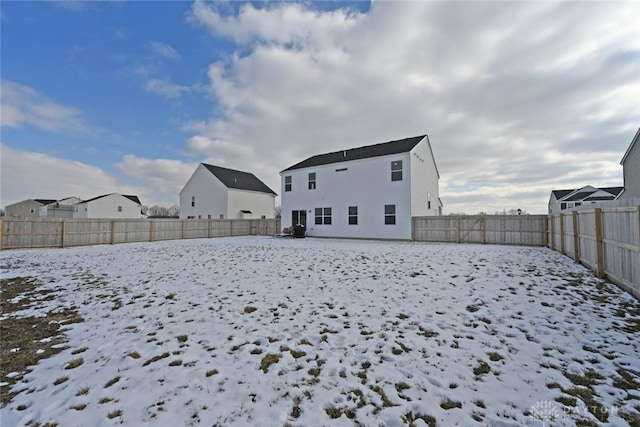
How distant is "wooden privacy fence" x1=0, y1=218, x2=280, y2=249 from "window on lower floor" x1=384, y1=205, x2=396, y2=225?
45.4 feet

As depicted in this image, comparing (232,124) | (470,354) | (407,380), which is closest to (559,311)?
(470,354)

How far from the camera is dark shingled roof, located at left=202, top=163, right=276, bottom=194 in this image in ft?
97.4

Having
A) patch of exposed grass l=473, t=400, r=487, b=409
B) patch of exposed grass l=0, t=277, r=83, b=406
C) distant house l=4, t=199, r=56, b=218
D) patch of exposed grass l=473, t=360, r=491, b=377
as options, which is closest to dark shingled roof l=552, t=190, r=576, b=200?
patch of exposed grass l=473, t=360, r=491, b=377

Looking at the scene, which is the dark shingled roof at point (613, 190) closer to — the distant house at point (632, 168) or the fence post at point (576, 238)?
the distant house at point (632, 168)

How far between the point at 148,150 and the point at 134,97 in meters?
12.4

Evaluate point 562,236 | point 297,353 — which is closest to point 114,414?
point 297,353

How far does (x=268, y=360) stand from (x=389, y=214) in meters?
15.9

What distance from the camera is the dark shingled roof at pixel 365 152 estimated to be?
60.5ft

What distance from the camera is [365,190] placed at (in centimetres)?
1911

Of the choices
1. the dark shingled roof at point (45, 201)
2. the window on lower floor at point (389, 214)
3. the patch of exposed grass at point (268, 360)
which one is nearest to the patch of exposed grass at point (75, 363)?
the patch of exposed grass at point (268, 360)

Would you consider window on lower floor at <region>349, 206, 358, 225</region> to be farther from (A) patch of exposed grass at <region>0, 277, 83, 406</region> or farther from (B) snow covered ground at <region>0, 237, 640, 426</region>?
(A) patch of exposed grass at <region>0, 277, 83, 406</region>

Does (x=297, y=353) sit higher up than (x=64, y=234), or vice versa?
(x=64, y=234)

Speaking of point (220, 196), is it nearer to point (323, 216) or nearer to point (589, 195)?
point (323, 216)

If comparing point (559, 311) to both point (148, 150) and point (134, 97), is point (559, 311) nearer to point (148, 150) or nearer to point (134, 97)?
point (134, 97)
